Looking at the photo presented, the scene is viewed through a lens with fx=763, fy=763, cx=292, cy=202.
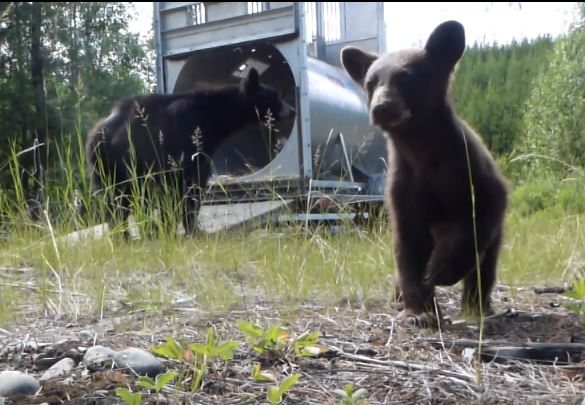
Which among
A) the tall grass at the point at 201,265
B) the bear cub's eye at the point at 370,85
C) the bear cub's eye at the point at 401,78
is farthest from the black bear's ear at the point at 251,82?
the bear cub's eye at the point at 401,78

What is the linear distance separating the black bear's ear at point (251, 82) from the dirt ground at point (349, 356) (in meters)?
5.19

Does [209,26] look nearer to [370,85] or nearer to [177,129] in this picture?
[177,129]

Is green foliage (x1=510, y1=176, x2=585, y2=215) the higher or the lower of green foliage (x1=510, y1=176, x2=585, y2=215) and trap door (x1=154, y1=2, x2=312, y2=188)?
the lower

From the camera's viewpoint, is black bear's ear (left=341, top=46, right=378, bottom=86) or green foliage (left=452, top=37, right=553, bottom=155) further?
green foliage (left=452, top=37, right=553, bottom=155)

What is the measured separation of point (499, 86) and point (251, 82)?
36.9 ft

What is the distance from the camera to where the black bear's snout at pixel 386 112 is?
304 cm

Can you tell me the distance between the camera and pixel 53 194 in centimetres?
577

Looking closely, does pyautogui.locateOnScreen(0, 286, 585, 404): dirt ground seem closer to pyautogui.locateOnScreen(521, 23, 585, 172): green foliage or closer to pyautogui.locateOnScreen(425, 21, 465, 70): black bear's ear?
pyautogui.locateOnScreen(425, 21, 465, 70): black bear's ear

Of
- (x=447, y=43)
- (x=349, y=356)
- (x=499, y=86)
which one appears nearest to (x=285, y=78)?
(x=447, y=43)

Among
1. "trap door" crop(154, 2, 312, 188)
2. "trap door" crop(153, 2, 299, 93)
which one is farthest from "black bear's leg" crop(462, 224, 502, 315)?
"trap door" crop(153, 2, 299, 93)

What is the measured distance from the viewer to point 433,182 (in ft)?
10.4

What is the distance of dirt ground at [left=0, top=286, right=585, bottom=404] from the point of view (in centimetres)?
193

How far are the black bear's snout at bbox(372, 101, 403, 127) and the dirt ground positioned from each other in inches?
31.5

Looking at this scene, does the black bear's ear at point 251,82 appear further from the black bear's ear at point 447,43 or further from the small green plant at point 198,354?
the small green plant at point 198,354
